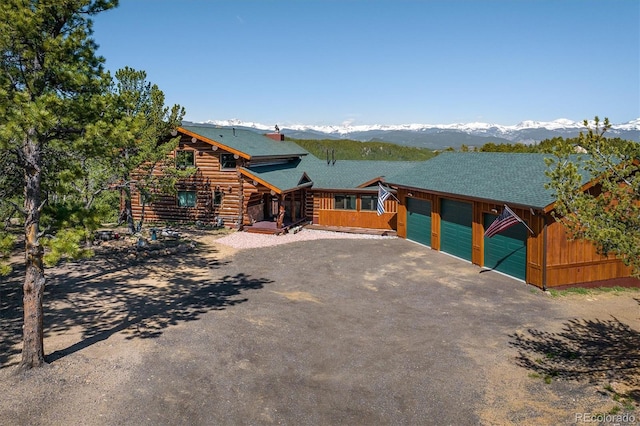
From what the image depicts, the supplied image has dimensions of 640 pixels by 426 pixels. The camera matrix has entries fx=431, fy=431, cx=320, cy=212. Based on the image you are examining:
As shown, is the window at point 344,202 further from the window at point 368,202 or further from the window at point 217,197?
the window at point 217,197

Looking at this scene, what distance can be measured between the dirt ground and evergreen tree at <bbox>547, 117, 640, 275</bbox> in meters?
3.17

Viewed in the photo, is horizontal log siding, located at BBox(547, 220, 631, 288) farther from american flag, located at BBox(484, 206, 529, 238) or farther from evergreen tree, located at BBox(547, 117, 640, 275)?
evergreen tree, located at BBox(547, 117, 640, 275)

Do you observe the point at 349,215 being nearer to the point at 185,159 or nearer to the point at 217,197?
the point at 217,197

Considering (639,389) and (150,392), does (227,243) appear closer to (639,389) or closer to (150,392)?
(150,392)

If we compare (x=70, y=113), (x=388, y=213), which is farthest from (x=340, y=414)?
(x=388, y=213)

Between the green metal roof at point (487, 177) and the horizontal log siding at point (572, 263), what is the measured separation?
1721 mm

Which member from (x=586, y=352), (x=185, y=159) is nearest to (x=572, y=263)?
(x=586, y=352)

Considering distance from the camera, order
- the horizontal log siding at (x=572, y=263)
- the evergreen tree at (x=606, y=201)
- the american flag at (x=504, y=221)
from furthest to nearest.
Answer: the american flag at (x=504, y=221) → the horizontal log siding at (x=572, y=263) → the evergreen tree at (x=606, y=201)

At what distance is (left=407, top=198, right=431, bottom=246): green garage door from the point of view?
80.3 feet

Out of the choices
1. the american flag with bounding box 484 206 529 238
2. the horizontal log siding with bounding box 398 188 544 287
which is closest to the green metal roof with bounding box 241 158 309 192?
the horizontal log siding with bounding box 398 188 544 287

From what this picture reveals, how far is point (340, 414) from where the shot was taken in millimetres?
8367

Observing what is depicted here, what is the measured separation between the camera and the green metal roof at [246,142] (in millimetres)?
29427

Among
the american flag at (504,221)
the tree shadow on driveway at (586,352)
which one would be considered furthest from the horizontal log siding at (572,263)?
the tree shadow on driveway at (586,352)

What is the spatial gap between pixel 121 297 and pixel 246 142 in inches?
765
